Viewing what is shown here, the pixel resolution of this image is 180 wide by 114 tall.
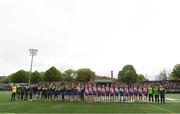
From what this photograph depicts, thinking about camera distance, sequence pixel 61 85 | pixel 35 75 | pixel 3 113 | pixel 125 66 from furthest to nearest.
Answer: pixel 35 75, pixel 125 66, pixel 61 85, pixel 3 113

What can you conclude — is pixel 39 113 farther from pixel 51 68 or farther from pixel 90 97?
pixel 51 68

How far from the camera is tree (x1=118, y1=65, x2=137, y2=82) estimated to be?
103m

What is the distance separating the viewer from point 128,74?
104 m

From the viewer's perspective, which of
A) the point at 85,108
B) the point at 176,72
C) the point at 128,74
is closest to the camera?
the point at 85,108

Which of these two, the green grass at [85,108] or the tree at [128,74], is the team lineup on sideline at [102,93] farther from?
the tree at [128,74]

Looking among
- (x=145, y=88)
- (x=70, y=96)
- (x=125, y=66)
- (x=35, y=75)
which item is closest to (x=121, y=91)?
(x=145, y=88)

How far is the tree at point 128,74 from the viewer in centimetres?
10256

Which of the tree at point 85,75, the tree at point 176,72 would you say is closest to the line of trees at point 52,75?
the tree at point 85,75

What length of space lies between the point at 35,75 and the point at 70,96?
93.3 metres

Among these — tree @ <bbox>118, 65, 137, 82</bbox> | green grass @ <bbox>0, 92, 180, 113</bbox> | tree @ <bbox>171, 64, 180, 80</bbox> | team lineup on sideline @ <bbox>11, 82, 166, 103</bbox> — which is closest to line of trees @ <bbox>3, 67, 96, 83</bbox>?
tree @ <bbox>118, 65, 137, 82</bbox>

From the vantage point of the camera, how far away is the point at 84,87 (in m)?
27.1

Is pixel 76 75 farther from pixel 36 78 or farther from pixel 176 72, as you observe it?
pixel 176 72

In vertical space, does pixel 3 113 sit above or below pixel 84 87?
below

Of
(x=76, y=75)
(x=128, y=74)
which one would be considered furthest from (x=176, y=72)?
(x=76, y=75)
